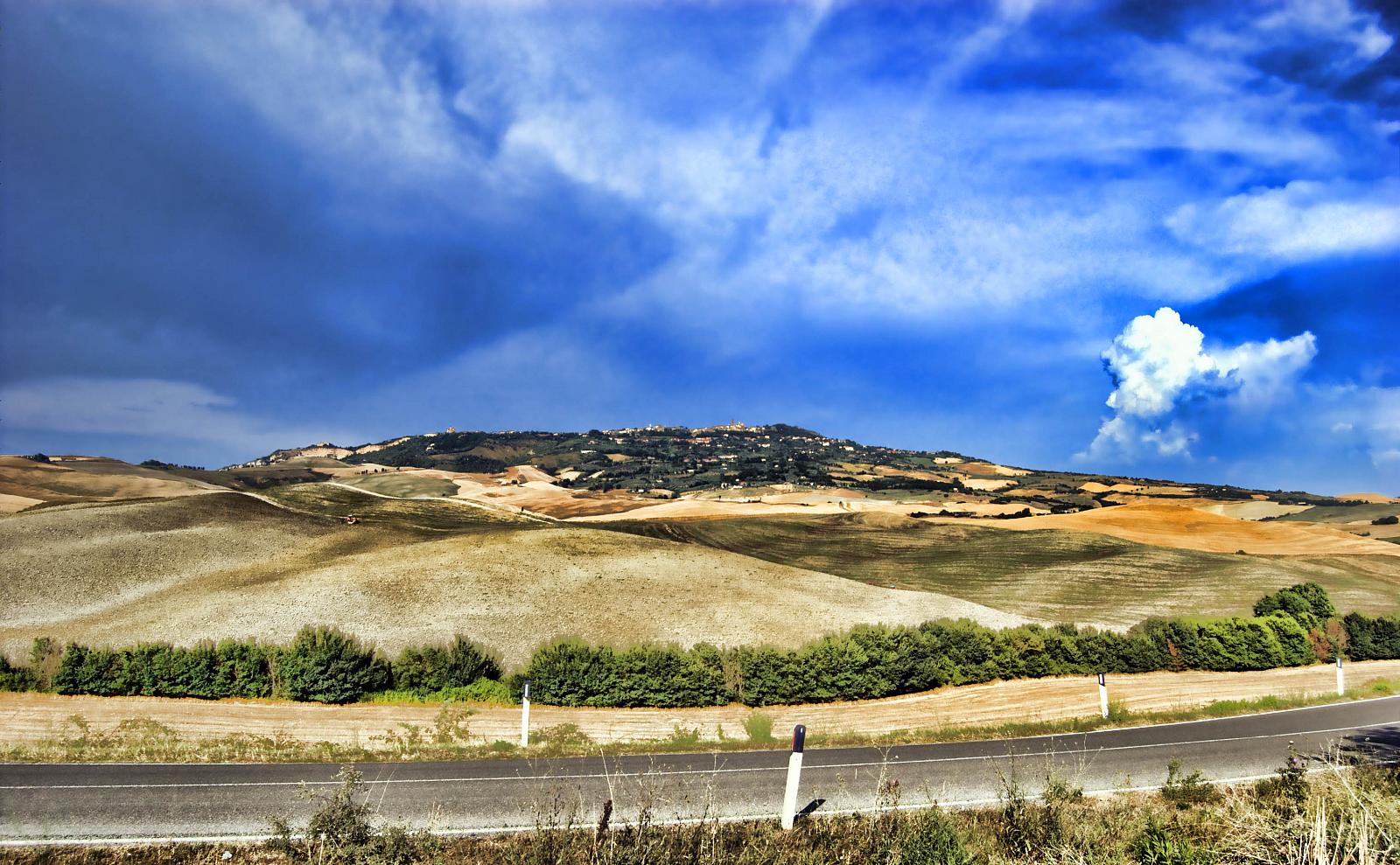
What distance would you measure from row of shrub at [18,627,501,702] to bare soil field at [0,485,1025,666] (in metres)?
4.65

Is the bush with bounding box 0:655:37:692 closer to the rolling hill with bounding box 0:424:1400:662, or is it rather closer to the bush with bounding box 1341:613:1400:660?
the rolling hill with bounding box 0:424:1400:662

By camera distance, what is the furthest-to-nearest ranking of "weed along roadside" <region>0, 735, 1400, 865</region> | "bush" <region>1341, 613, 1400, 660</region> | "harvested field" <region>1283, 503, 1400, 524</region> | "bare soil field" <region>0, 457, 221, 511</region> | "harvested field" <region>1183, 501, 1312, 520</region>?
1. "harvested field" <region>1183, 501, 1312, 520</region>
2. "harvested field" <region>1283, 503, 1400, 524</region>
3. "bare soil field" <region>0, 457, 221, 511</region>
4. "bush" <region>1341, 613, 1400, 660</region>
5. "weed along roadside" <region>0, 735, 1400, 865</region>

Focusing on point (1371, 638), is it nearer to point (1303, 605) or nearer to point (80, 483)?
point (1303, 605)

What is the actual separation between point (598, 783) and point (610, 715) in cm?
648

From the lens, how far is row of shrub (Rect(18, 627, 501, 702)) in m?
21.0

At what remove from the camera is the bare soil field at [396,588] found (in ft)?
95.3

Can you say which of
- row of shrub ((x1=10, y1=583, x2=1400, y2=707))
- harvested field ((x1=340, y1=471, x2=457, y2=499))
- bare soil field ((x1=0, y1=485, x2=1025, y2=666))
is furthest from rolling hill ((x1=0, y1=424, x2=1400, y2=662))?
harvested field ((x1=340, y1=471, x2=457, y2=499))

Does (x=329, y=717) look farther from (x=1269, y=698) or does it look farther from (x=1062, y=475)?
(x=1062, y=475)

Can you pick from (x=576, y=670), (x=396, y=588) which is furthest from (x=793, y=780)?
(x=396, y=588)

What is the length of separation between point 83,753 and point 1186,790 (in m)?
22.6

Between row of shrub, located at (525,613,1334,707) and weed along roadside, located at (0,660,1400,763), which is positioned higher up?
row of shrub, located at (525,613,1334,707)

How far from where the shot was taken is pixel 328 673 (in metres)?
21.1

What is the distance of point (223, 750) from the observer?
1606 cm

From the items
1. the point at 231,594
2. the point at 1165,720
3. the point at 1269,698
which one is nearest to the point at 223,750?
the point at 231,594
